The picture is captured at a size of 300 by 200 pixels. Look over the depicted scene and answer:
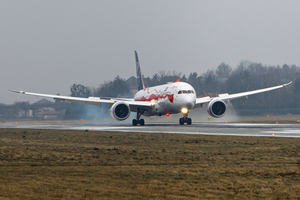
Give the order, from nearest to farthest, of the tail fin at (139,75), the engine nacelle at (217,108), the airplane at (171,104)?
1. the airplane at (171,104)
2. the engine nacelle at (217,108)
3. the tail fin at (139,75)

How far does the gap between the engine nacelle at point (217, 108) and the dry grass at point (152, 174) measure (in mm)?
22871

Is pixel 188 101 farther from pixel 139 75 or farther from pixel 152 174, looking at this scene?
pixel 152 174

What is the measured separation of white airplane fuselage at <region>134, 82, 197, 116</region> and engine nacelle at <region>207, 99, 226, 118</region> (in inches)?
68.5

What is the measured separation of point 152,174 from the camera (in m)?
9.07

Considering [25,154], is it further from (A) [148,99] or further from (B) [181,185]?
(A) [148,99]

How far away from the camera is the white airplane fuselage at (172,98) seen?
3619 centimetres

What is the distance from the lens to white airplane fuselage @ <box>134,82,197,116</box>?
36.2 m

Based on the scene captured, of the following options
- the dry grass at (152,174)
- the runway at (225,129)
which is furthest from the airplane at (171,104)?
the dry grass at (152,174)

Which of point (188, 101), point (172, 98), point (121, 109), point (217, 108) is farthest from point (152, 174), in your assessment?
point (217, 108)

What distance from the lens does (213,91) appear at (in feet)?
288

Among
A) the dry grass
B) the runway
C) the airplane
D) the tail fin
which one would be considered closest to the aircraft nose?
the airplane

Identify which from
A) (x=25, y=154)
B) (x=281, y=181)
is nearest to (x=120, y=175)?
(x=281, y=181)

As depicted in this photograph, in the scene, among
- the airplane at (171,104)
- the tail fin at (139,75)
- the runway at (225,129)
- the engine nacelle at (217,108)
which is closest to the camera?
the runway at (225,129)

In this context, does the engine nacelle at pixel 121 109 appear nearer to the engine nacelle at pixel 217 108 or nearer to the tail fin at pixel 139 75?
the engine nacelle at pixel 217 108
